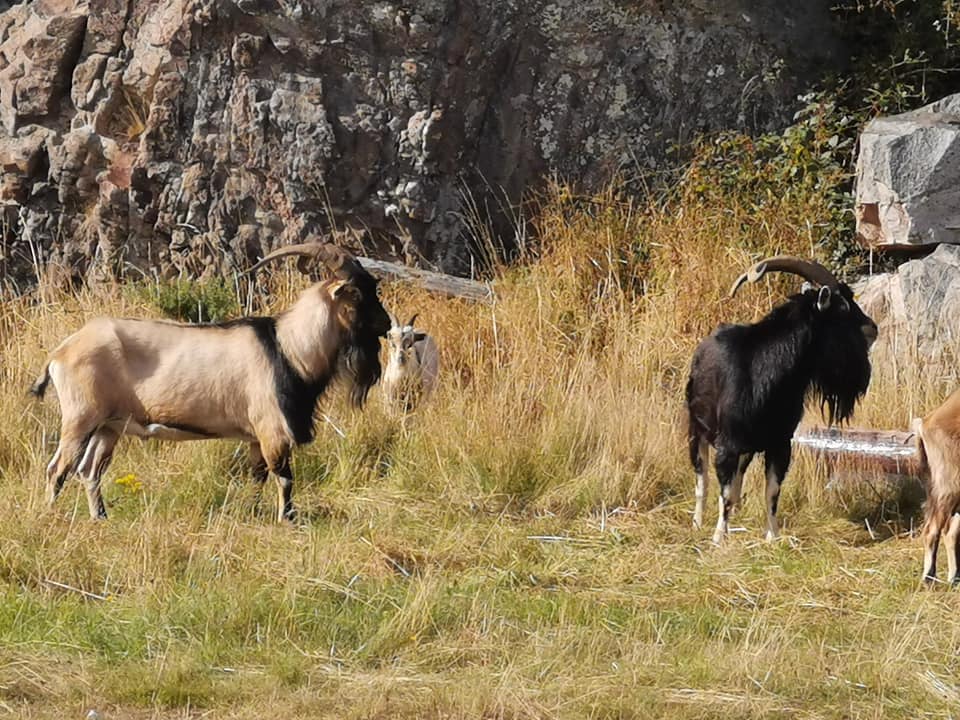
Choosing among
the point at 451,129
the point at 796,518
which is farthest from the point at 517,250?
the point at 796,518

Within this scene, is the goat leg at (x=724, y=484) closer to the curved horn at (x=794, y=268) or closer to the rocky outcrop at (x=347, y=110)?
the curved horn at (x=794, y=268)

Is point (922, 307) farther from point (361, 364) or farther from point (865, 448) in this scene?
point (361, 364)

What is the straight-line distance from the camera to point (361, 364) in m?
8.71

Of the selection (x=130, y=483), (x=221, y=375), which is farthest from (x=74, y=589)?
(x=221, y=375)

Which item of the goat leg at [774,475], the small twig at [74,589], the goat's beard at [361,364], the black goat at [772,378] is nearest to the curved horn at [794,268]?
the black goat at [772,378]

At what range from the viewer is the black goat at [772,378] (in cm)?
831

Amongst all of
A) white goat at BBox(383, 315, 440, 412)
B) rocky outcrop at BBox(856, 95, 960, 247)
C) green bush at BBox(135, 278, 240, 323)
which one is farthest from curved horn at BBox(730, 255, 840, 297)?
green bush at BBox(135, 278, 240, 323)

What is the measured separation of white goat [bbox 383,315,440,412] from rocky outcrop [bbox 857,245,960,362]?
10.9 ft

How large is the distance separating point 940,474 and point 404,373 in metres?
4.22

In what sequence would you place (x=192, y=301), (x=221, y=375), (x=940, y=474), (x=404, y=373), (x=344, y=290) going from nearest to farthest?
1. (x=940, y=474)
2. (x=221, y=375)
3. (x=344, y=290)
4. (x=404, y=373)
5. (x=192, y=301)

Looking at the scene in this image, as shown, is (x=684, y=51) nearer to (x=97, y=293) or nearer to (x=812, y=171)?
(x=812, y=171)

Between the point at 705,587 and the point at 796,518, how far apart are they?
1.65 m

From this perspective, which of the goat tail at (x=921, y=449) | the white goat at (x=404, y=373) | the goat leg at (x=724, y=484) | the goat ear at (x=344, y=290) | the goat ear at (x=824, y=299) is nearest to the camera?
the goat tail at (x=921, y=449)

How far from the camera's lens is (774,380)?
8.33 m
